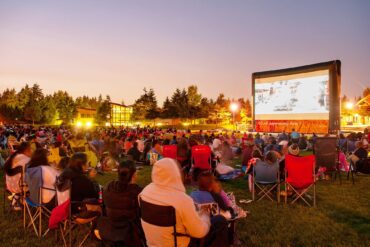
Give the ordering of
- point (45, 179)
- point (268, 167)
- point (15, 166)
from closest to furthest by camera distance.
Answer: point (45, 179) → point (15, 166) → point (268, 167)

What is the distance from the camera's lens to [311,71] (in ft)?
88.6

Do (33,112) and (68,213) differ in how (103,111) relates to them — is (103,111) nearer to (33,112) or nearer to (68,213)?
(33,112)

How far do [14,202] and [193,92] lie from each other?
5663cm

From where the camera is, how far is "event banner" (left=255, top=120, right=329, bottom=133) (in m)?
26.1

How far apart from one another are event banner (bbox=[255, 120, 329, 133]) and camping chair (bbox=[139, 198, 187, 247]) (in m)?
25.8

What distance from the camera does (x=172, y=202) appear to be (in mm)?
2654

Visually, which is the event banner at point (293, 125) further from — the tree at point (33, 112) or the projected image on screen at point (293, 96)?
the tree at point (33, 112)

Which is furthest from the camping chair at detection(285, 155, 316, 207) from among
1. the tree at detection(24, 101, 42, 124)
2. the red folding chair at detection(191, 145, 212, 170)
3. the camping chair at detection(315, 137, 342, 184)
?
the tree at detection(24, 101, 42, 124)

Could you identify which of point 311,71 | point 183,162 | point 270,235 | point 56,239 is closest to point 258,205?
point 270,235

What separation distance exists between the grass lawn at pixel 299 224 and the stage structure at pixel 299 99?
20182mm

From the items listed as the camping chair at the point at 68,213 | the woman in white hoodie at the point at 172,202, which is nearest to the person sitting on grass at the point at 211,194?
the woman in white hoodie at the point at 172,202

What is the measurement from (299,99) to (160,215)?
26.7m

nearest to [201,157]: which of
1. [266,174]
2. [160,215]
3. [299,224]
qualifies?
[266,174]

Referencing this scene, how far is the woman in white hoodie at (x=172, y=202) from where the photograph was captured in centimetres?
267
